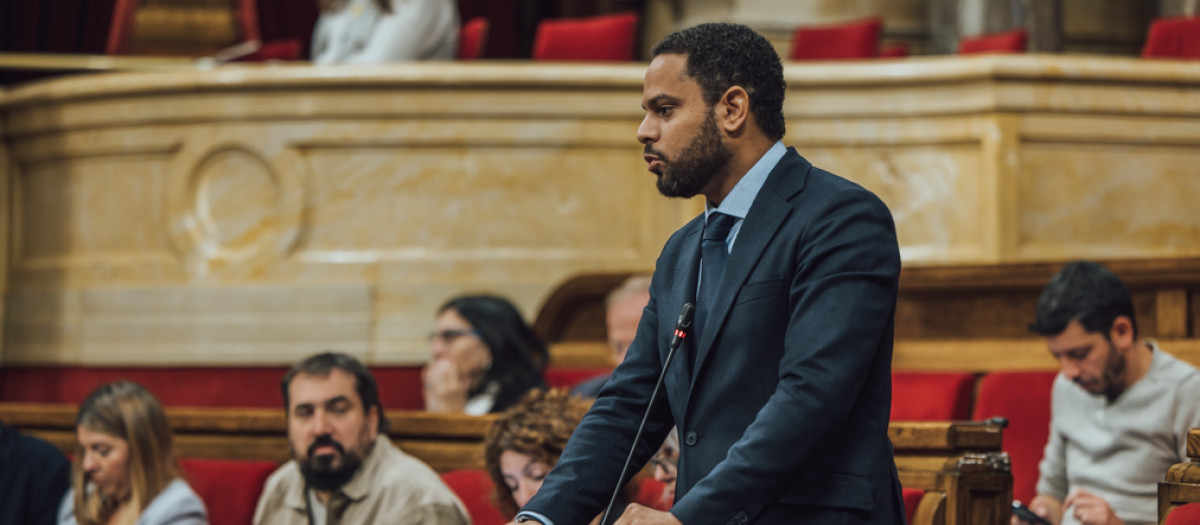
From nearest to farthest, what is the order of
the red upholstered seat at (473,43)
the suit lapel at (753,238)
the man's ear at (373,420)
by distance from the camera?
1. the suit lapel at (753,238)
2. the man's ear at (373,420)
3. the red upholstered seat at (473,43)

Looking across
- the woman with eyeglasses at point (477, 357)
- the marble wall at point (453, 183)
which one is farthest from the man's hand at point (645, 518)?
the marble wall at point (453, 183)

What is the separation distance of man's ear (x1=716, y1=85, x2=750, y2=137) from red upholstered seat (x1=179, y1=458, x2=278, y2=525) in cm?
203

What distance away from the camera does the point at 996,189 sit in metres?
4.77

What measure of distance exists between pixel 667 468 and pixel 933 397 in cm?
114

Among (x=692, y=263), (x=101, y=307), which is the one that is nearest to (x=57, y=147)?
(x=101, y=307)

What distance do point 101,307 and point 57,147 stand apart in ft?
2.17

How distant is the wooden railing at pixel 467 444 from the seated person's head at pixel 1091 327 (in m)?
0.51

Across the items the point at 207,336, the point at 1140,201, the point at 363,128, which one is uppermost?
the point at 363,128

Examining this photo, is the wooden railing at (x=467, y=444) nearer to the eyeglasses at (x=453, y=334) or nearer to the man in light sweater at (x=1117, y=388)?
the man in light sweater at (x=1117, y=388)

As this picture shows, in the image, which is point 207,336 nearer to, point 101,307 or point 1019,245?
point 101,307

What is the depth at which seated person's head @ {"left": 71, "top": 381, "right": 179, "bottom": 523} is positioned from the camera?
129 inches

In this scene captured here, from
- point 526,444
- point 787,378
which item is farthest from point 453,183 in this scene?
point 787,378

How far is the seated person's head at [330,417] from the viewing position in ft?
9.86

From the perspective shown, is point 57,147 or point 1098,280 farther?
point 57,147
